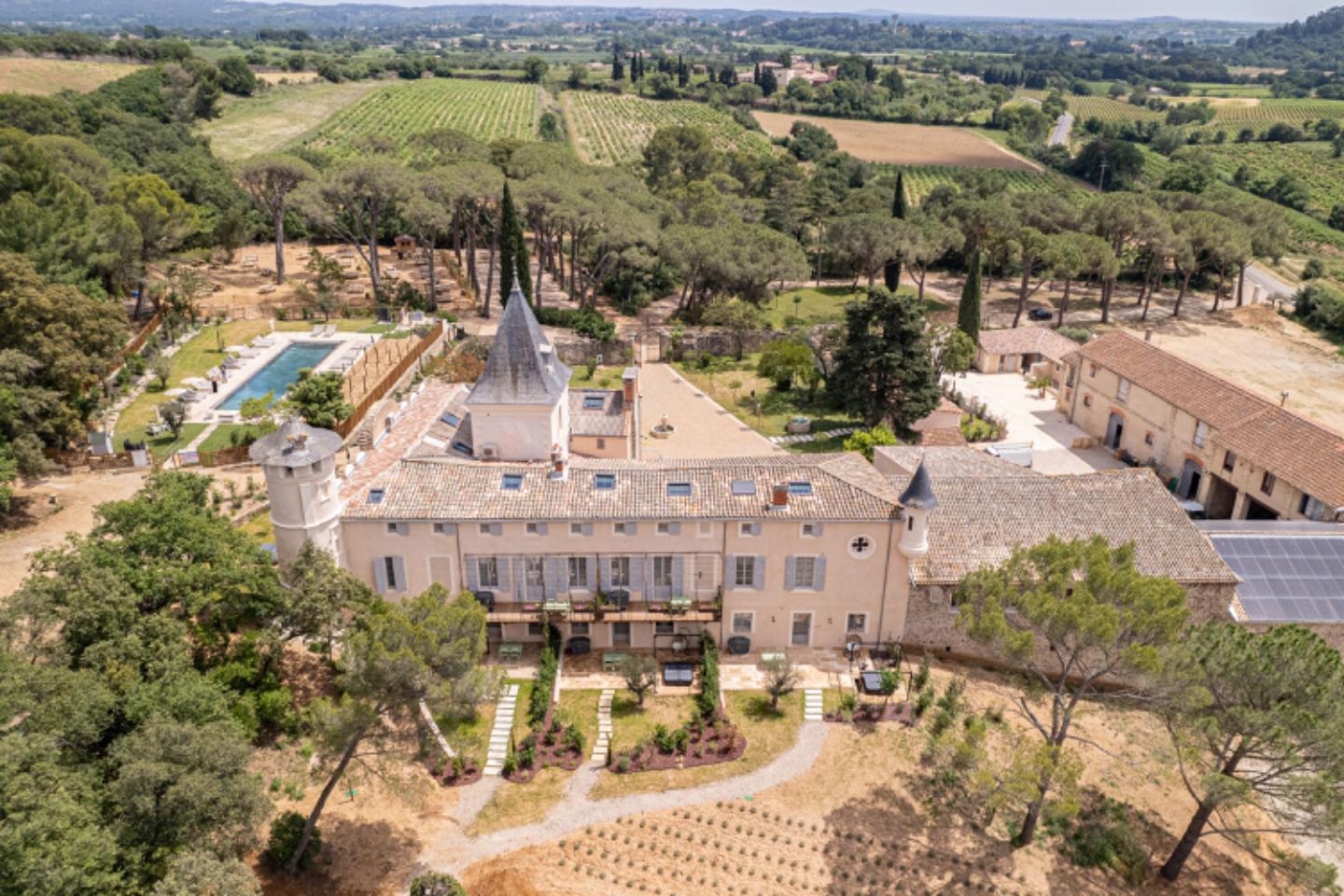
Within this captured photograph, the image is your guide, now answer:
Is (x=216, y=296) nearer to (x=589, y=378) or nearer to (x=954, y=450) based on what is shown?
(x=589, y=378)

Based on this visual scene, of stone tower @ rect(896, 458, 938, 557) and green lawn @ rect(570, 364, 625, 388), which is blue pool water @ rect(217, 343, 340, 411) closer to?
green lawn @ rect(570, 364, 625, 388)

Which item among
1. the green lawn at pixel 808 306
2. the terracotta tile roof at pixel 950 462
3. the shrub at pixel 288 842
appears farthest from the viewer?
the green lawn at pixel 808 306

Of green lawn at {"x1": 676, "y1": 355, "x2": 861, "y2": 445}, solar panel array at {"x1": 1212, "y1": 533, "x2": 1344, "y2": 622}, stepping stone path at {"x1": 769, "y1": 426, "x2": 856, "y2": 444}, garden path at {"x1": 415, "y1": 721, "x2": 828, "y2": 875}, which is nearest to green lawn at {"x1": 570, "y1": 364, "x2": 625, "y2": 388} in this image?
green lawn at {"x1": 676, "y1": 355, "x2": 861, "y2": 445}

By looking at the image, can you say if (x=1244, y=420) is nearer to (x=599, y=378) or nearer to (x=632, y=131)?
(x=599, y=378)

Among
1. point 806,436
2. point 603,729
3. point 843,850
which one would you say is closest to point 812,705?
point 843,850

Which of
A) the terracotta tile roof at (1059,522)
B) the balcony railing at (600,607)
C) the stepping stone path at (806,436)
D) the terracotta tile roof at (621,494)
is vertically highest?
the terracotta tile roof at (621,494)

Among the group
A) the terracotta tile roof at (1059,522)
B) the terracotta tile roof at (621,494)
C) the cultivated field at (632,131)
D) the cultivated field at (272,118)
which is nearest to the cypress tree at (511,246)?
the terracotta tile roof at (621,494)

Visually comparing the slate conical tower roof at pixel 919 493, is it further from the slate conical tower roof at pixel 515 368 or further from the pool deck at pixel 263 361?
the pool deck at pixel 263 361
